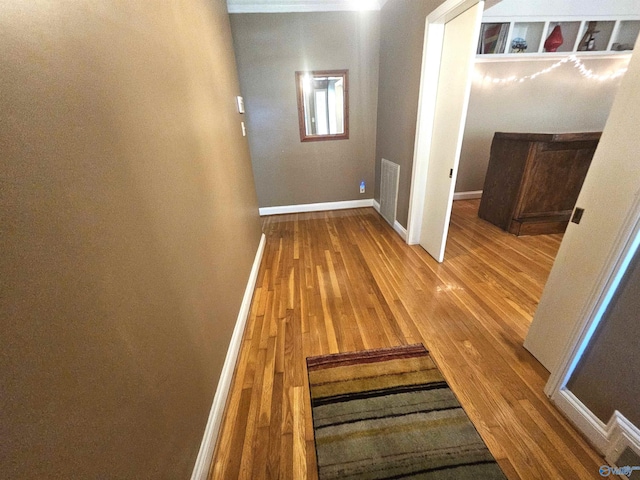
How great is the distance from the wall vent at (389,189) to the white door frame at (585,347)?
220 cm

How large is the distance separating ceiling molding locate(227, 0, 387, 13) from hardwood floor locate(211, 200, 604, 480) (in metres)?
2.76

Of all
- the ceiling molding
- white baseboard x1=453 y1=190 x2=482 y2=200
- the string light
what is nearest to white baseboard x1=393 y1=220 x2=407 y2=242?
white baseboard x1=453 y1=190 x2=482 y2=200

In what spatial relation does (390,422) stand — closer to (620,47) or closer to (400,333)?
(400,333)

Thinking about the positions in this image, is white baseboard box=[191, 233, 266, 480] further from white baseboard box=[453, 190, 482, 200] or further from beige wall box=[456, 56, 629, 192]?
beige wall box=[456, 56, 629, 192]

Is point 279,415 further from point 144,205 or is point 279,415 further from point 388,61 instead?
point 388,61

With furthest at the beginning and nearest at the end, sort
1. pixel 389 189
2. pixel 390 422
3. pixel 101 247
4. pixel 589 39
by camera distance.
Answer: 1. pixel 589 39
2. pixel 389 189
3. pixel 390 422
4. pixel 101 247

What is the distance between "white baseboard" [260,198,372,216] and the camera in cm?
395

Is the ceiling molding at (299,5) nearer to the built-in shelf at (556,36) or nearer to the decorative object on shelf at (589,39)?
the built-in shelf at (556,36)

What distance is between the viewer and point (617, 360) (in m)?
0.98

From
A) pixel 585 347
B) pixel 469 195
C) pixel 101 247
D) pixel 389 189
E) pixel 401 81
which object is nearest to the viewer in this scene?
pixel 101 247

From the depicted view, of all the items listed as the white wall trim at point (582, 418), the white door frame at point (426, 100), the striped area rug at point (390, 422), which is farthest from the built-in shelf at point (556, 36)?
the striped area rug at point (390, 422)

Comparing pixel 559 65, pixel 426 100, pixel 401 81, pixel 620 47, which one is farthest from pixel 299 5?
pixel 620 47

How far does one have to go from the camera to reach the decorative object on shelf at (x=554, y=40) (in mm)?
3510

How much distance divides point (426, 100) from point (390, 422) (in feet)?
8.23
